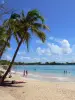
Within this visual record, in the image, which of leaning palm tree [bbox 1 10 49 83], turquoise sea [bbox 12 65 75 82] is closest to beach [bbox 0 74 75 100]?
leaning palm tree [bbox 1 10 49 83]

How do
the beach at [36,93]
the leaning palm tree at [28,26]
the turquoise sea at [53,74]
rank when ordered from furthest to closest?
the turquoise sea at [53,74], the leaning palm tree at [28,26], the beach at [36,93]

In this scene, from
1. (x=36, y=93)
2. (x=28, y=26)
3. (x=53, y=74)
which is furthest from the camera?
(x=53, y=74)

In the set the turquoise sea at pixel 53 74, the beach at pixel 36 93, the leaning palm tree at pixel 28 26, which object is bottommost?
the beach at pixel 36 93

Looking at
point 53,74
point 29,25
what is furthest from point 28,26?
point 53,74

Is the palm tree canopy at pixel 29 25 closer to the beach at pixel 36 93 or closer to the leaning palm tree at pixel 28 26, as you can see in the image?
the leaning palm tree at pixel 28 26

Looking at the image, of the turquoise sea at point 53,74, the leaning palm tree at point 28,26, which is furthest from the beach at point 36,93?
the turquoise sea at point 53,74

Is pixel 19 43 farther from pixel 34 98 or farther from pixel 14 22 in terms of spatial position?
pixel 34 98

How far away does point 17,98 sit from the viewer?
13094 mm

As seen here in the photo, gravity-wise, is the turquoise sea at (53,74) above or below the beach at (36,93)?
above

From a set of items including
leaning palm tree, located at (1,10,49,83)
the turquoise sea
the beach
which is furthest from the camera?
the turquoise sea

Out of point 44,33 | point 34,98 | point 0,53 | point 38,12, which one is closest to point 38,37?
point 44,33

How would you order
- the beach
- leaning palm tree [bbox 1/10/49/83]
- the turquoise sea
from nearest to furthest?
the beach, leaning palm tree [bbox 1/10/49/83], the turquoise sea

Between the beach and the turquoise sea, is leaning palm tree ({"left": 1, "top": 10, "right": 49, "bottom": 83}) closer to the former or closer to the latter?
the beach

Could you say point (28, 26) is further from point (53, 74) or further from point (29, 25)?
point (53, 74)
